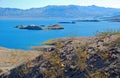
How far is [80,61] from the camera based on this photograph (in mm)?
8656

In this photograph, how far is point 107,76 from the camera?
7590 mm

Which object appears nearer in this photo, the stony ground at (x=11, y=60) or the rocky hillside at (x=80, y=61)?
the rocky hillside at (x=80, y=61)

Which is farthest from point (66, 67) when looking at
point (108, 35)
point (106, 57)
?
point (108, 35)

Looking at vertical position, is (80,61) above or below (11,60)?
above

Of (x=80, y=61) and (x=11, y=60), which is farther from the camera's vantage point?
(x=11, y=60)

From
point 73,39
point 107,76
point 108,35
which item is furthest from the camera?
point 73,39

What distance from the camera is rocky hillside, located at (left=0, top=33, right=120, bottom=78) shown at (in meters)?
8.01

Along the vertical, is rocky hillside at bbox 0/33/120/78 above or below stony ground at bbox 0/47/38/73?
above

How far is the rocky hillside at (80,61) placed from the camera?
8.01 meters

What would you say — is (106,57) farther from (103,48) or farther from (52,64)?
(52,64)

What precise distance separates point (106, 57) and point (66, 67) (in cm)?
112

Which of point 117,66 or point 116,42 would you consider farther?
point 116,42

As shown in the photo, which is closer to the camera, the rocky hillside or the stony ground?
the rocky hillside

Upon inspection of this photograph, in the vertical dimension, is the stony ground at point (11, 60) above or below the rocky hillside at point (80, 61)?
below
